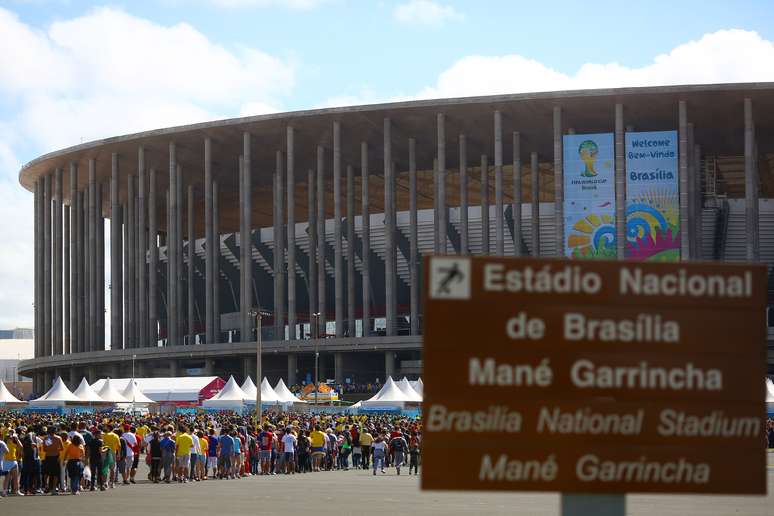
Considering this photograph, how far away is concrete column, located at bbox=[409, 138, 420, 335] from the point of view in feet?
276

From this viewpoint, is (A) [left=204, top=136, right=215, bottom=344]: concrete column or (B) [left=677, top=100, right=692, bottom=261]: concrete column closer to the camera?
(B) [left=677, top=100, right=692, bottom=261]: concrete column

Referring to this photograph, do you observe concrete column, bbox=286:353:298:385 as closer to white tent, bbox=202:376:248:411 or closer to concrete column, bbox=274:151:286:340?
concrete column, bbox=274:151:286:340

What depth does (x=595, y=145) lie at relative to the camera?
73.2 metres

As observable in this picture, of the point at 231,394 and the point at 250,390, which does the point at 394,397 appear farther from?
the point at 231,394

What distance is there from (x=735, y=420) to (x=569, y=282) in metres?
1.26

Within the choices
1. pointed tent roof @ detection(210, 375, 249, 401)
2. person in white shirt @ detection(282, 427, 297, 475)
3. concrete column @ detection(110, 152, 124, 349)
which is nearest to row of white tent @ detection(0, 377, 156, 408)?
pointed tent roof @ detection(210, 375, 249, 401)

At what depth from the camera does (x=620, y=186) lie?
75.5 m

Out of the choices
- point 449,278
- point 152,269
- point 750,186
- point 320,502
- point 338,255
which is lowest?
point 320,502

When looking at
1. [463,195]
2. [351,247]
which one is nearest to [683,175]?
[463,195]

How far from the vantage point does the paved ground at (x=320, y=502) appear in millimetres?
22125

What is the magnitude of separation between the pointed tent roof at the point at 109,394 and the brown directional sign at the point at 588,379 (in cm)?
4863

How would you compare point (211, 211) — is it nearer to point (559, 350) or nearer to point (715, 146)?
point (715, 146)

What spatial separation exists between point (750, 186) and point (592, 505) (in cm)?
7191

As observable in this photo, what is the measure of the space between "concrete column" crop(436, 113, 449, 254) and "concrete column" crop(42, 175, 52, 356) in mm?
37132
